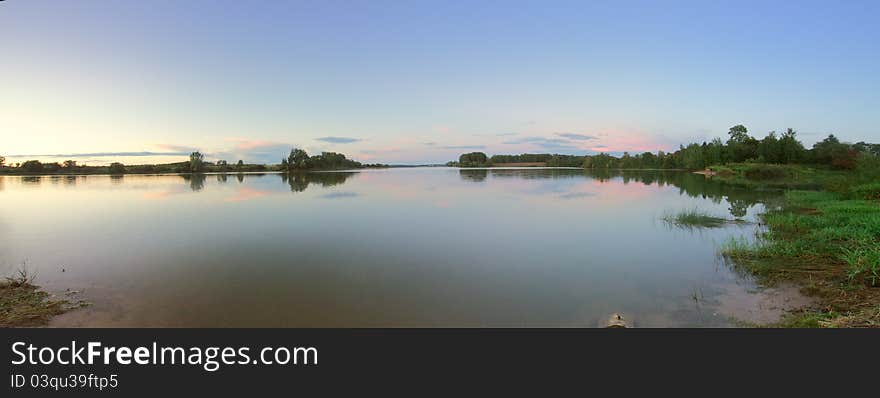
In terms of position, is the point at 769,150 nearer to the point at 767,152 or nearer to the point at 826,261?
the point at 767,152

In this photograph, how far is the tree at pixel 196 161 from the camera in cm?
8738

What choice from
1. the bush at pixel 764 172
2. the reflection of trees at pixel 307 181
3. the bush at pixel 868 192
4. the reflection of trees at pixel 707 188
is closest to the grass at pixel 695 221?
the reflection of trees at pixel 707 188

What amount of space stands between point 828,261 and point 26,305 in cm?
1276

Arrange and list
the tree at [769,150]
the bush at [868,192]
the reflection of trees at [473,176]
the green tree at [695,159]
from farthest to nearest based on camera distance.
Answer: the green tree at [695,159]
the tree at [769,150]
the reflection of trees at [473,176]
the bush at [868,192]

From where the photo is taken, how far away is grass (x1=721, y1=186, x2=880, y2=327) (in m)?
4.74

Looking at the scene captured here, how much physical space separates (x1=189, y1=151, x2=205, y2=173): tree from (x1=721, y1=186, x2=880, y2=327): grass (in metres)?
101

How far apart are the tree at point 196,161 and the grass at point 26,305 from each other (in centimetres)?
9468

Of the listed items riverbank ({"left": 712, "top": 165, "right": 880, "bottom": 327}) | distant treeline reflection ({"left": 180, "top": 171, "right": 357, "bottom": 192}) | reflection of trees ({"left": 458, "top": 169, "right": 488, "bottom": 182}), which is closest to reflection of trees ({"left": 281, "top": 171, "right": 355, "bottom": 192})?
distant treeline reflection ({"left": 180, "top": 171, "right": 357, "bottom": 192})

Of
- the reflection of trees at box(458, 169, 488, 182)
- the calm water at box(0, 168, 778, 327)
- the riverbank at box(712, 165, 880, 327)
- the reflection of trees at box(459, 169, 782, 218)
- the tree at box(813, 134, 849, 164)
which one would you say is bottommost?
the calm water at box(0, 168, 778, 327)

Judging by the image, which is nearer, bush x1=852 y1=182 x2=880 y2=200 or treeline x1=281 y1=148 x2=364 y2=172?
bush x1=852 y1=182 x2=880 y2=200

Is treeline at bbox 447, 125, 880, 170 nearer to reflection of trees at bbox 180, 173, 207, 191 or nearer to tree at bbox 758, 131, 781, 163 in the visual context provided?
tree at bbox 758, 131, 781, 163

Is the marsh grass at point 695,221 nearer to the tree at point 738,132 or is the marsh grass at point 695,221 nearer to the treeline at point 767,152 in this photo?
the treeline at point 767,152
